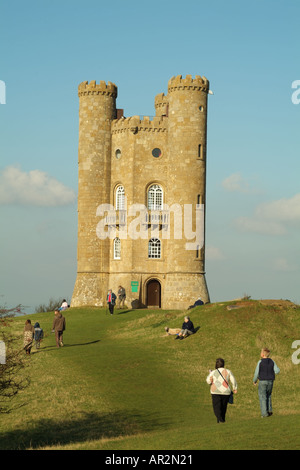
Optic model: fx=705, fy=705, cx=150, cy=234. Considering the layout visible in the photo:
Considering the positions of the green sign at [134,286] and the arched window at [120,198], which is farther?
the arched window at [120,198]

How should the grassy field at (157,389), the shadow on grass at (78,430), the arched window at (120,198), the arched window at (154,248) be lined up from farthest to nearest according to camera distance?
the arched window at (120,198) → the arched window at (154,248) → the shadow on grass at (78,430) → the grassy field at (157,389)

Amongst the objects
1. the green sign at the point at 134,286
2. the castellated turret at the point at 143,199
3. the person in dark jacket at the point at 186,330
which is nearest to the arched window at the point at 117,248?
the castellated turret at the point at 143,199

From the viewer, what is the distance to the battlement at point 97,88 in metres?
62.6

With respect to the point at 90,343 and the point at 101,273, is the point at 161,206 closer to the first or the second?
the point at 101,273

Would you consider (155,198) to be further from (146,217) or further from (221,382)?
(221,382)

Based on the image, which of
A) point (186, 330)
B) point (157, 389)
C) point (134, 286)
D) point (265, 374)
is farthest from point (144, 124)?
point (265, 374)

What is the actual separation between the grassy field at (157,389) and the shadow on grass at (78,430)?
33 mm

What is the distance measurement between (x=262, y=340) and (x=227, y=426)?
17076 millimetres

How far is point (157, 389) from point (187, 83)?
3612 cm


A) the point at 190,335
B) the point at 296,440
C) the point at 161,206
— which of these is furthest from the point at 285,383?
the point at 161,206

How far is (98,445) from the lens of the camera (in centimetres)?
1819

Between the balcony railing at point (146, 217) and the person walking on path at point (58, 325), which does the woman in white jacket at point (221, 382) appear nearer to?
the person walking on path at point (58, 325)

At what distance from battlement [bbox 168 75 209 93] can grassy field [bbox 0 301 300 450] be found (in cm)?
2154

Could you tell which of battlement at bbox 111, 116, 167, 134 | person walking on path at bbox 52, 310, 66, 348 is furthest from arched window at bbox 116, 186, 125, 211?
person walking on path at bbox 52, 310, 66, 348
